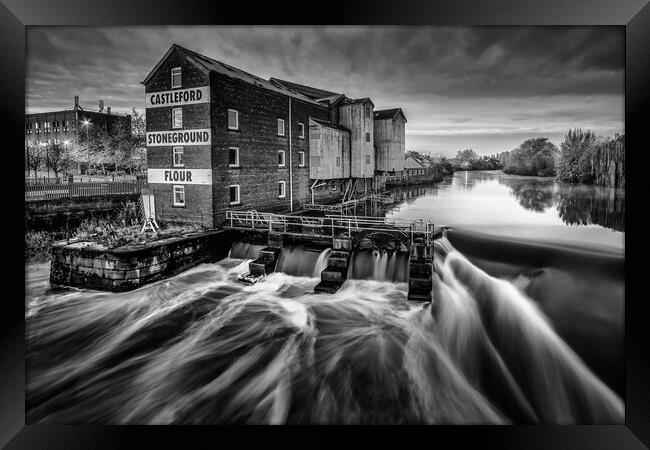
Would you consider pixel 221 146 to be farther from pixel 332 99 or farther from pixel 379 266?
pixel 332 99

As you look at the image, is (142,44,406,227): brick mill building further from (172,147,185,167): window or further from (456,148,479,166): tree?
(456,148,479,166): tree

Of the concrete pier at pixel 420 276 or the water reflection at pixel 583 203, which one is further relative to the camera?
the water reflection at pixel 583 203

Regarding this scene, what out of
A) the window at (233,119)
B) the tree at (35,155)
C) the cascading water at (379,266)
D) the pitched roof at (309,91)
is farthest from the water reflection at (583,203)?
the tree at (35,155)

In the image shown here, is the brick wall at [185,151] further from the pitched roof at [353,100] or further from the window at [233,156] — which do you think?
the pitched roof at [353,100]

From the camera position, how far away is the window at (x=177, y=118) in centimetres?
1096

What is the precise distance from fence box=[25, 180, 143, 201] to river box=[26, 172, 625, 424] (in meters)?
3.28

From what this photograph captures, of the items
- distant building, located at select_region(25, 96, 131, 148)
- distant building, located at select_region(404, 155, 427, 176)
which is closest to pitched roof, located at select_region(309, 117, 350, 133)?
distant building, located at select_region(25, 96, 131, 148)

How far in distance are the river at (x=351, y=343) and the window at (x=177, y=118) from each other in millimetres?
4133

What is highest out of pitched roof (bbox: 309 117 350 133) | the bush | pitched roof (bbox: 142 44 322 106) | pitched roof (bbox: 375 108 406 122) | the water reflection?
pitched roof (bbox: 375 108 406 122)

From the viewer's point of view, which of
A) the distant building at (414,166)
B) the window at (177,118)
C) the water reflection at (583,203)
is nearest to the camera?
the water reflection at (583,203)

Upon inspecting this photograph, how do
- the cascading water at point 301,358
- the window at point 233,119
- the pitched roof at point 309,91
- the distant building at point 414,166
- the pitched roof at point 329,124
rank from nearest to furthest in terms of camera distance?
the cascading water at point 301,358
the window at point 233,119
the pitched roof at point 329,124
the pitched roof at point 309,91
the distant building at point 414,166

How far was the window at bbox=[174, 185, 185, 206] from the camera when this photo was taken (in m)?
11.1

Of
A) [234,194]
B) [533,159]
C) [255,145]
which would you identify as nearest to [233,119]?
[255,145]
